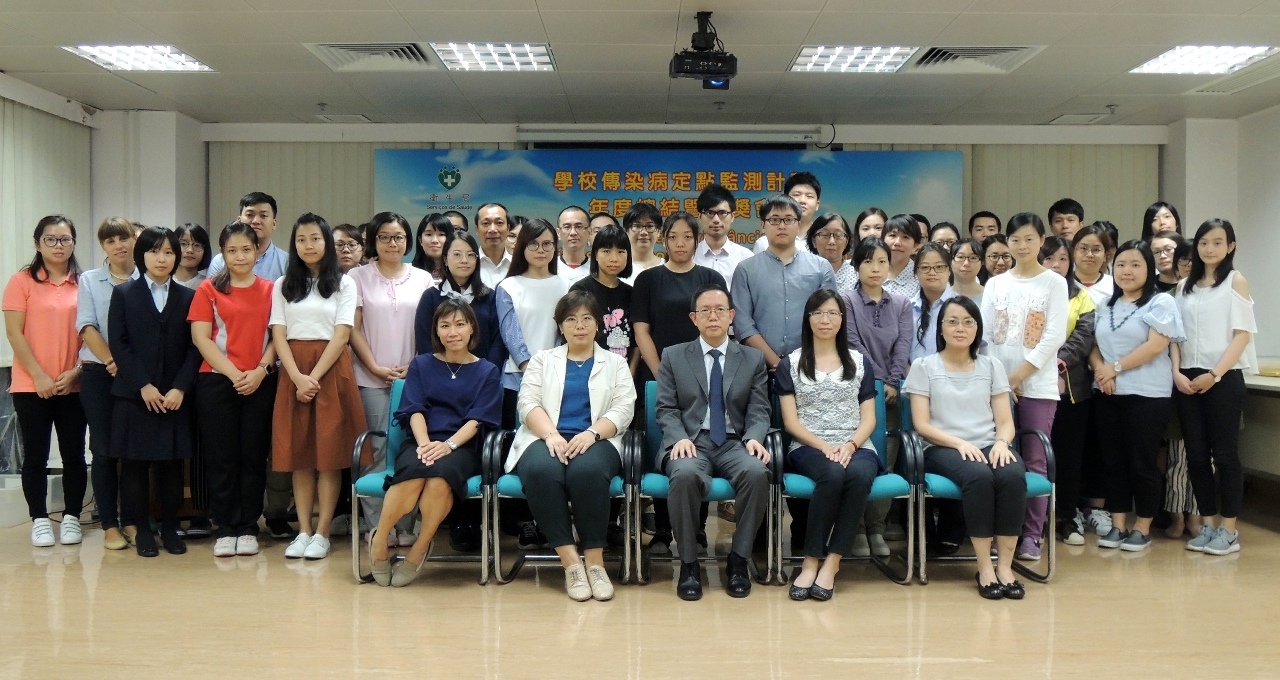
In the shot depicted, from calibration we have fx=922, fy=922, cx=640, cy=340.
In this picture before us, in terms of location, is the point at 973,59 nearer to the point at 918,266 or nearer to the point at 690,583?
the point at 918,266

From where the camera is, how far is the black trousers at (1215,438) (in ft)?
14.0

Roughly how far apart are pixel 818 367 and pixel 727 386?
0.39 m

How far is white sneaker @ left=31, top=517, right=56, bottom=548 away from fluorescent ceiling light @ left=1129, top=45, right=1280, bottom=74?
7146 mm

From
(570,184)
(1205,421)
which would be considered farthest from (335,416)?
(570,184)

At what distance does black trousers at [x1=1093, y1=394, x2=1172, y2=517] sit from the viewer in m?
4.27

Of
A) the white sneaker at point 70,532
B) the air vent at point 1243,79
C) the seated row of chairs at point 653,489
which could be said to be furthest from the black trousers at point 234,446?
the air vent at point 1243,79

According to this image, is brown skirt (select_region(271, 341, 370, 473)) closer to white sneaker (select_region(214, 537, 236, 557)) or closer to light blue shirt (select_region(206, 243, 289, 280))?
white sneaker (select_region(214, 537, 236, 557))

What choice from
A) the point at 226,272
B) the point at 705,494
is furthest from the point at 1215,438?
the point at 226,272

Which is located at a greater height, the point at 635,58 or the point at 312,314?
the point at 635,58

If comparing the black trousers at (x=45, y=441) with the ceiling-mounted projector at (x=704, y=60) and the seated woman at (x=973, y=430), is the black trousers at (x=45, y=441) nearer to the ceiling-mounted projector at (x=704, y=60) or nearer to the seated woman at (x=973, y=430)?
the ceiling-mounted projector at (x=704, y=60)

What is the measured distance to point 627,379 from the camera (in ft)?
12.6

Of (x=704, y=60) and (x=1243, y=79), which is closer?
(x=704, y=60)

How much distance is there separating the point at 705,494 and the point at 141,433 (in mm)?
2521

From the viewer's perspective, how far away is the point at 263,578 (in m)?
3.77
